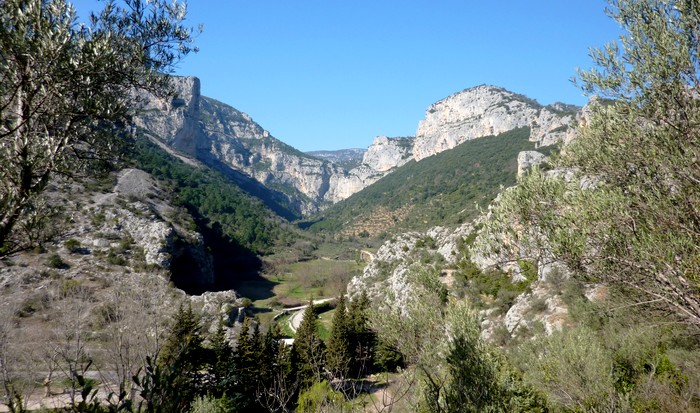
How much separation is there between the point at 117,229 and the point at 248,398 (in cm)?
3521

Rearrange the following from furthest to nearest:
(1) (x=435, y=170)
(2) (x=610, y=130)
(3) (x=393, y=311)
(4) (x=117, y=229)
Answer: (1) (x=435, y=170) → (4) (x=117, y=229) → (3) (x=393, y=311) → (2) (x=610, y=130)


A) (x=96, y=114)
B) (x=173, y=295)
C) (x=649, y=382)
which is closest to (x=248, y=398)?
(x=173, y=295)

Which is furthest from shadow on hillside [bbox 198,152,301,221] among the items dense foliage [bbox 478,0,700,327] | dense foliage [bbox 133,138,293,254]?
dense foliage [bbox 478,0,700,327]

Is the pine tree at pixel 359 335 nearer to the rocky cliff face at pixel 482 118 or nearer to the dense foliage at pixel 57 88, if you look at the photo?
the dense foliage at pixel 57 88

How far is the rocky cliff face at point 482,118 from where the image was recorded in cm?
9700

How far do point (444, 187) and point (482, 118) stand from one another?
173ft

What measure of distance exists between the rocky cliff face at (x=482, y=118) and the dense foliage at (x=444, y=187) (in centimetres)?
677

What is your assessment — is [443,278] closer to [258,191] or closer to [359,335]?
[359,335]

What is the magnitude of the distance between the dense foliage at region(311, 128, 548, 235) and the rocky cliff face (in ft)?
22.2

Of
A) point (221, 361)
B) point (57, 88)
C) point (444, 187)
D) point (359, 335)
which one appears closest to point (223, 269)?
point (359, 335)

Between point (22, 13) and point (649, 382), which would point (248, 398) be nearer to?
point (649, 382)

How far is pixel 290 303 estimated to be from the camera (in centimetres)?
5738

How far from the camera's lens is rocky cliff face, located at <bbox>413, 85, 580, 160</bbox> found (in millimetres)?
97000

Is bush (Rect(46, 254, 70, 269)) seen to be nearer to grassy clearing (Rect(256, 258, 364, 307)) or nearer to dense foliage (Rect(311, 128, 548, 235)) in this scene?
grassy clearing (Rect(256, 258, 364, 307))
